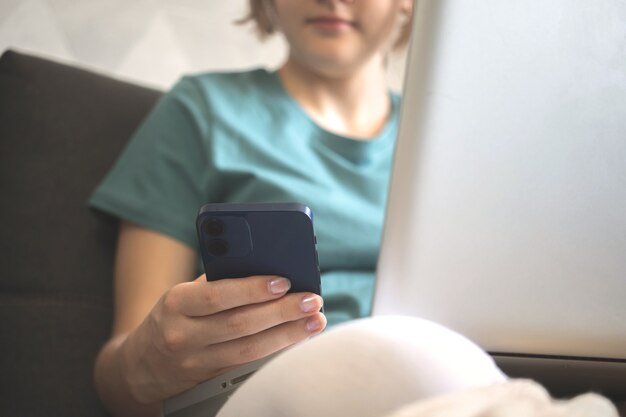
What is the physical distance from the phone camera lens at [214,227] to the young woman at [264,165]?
0.25 m

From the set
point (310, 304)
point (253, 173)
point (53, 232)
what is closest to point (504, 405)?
point (310, 304)

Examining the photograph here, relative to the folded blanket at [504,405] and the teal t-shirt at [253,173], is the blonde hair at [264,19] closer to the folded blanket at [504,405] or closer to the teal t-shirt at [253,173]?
the teal t-shirt at [253,173]

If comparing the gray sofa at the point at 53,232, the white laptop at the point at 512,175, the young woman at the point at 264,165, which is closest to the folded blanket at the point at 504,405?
the white laptop at the point at 512,175

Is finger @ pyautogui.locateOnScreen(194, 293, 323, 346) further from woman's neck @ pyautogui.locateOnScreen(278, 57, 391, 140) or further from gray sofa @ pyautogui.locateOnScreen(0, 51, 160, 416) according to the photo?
woman's neck @ pyautogui.locateOnScreen(278, 57, 391, 140)

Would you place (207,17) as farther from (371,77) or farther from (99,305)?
(99,305)

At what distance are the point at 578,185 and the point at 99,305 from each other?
0.55 metres

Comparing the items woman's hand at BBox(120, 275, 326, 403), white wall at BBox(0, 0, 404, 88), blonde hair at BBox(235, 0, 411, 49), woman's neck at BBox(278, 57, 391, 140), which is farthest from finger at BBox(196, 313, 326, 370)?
white wall at BBox(0, 0, 404, 88)

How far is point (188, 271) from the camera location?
0.66 meters

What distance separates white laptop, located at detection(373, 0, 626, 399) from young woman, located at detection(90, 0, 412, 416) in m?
0.28

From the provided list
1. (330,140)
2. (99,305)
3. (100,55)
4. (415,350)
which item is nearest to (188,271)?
(99,305)

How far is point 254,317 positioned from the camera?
36 cm

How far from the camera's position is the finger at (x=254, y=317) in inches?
13.7

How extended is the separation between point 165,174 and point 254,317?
360mm

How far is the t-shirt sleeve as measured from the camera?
65 cm
